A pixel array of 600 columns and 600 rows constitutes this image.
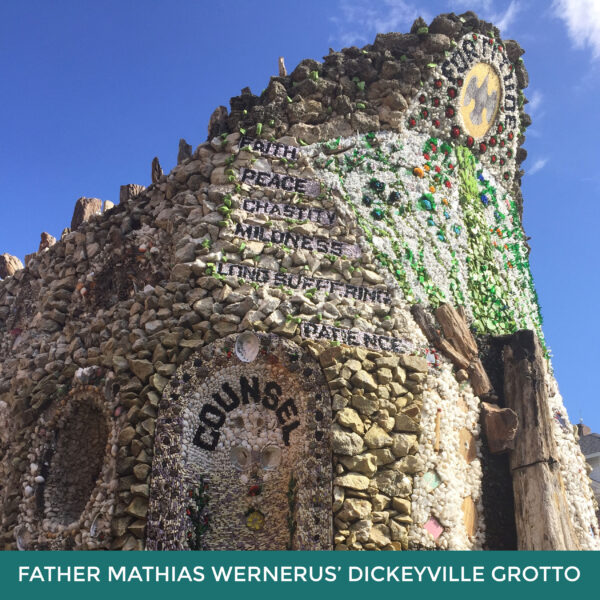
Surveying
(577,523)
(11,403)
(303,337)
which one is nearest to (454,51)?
(303,337)

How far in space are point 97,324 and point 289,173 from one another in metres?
3.14

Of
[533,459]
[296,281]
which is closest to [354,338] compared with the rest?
[296,281]

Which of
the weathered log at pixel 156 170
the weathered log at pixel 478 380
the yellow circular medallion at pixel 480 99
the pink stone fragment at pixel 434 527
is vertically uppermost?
the yellow circular medallion at pixel 480 99

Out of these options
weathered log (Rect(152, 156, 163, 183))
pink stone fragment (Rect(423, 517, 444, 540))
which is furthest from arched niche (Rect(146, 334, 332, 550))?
weathered log (Rect(152, 156, 163, 183))

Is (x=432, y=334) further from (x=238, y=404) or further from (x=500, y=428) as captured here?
(x=238, y=404)

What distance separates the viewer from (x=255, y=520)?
7.61 m

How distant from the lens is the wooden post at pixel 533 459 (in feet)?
27.2

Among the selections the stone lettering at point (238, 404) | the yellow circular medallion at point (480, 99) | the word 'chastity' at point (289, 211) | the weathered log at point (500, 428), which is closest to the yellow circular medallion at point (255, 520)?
the stone lettering at point (238, 404)

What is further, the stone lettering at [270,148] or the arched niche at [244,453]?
the stone lettering at [270,148]

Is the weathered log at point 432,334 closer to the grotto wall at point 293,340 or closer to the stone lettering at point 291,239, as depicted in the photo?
the grotto wall at point 293,340

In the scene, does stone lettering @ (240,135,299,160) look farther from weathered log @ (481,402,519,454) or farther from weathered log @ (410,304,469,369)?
weathered log @ (481,402,519,454)

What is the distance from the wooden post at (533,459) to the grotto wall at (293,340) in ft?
0.72

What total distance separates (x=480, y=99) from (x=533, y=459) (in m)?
5.77

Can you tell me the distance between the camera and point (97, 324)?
8969mm
